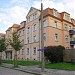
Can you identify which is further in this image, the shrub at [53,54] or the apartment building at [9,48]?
the apartment building at [9,48]

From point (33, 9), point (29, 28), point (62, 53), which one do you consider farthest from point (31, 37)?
point (62, 53)

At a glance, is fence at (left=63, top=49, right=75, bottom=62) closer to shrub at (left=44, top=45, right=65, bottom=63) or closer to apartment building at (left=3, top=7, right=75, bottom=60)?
shrub at (left=44, top=45, right=65, bottom=63)

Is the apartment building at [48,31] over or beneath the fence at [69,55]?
over

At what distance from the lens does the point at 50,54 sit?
90.6 ft

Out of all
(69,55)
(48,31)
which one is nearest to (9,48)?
(48,31)

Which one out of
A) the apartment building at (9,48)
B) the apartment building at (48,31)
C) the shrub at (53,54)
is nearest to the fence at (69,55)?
the shrub at (53,54)

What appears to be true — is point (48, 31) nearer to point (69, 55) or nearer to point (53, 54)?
point (69, 55)

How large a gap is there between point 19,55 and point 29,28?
32.9 ft

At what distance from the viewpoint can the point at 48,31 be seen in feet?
134

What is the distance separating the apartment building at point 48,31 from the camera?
137 feet

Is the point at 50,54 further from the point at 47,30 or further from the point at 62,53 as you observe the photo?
the point at 47,30

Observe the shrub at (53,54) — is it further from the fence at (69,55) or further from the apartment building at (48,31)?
the apartment building at (48,31)

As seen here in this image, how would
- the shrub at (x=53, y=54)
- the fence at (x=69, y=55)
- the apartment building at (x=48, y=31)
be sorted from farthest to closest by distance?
the apartment building at (x=48, y=31) → the fence at (x=69, y=55) → the shrub at (x=53, y=54)

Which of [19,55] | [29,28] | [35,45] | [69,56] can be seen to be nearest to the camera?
[69,56]
